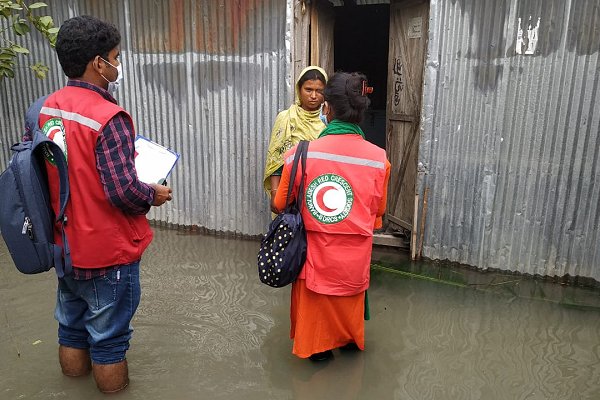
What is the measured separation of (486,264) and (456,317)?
0.97 m

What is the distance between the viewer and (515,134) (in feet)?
13.5

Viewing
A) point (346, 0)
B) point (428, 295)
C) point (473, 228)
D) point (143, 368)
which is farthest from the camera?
point (346, 0)

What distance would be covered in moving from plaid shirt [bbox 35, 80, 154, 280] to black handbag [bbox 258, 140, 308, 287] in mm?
788

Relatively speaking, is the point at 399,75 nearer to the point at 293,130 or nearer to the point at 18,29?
the point at 293,130

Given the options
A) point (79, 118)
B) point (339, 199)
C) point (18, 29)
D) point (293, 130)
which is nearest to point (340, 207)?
point (339, 199)

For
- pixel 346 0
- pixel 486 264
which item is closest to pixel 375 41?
pixel 346 0

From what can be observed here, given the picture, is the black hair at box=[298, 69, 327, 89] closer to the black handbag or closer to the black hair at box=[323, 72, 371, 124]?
the black hair at box=[323, 72, 371, 124]

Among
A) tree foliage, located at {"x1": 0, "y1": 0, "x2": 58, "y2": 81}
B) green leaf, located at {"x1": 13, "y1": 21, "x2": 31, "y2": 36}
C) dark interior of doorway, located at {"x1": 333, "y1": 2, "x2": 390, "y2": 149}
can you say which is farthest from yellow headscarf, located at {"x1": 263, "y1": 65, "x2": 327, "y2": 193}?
dark interior of doorway, located at {"x1": 333, "y1": 2, "x2": 390, "y2": 149}

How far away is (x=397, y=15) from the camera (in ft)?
16.1

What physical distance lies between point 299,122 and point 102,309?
209 cm

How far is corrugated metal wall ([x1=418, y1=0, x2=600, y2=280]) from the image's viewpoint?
151 inches

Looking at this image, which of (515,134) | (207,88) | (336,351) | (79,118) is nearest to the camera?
(79,118)

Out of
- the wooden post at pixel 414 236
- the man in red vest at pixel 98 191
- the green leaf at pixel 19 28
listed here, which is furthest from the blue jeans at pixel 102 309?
the green leaf at pixel 19 28

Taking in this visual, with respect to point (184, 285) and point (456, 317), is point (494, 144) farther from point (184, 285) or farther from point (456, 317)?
point (184, 285)
